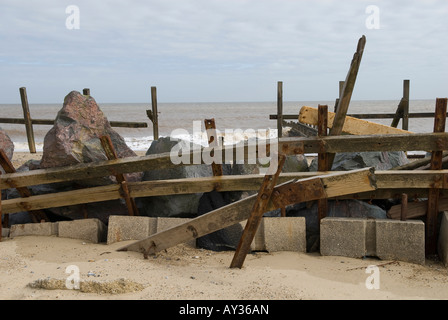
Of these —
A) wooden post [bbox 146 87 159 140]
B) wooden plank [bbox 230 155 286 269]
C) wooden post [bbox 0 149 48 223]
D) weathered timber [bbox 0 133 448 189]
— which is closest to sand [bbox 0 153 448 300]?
wooden plank [bbox 230 155 286 269]

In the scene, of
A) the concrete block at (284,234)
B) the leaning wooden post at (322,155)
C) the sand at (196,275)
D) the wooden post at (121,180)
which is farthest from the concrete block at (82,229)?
the leaning wooden post at (322,155)

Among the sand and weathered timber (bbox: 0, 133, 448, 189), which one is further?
weathered timber (bbox: 0, 133, 448, 189)

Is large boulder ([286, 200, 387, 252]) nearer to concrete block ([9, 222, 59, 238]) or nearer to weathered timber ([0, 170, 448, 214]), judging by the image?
weathered timber ([0, 170, 448, 214])

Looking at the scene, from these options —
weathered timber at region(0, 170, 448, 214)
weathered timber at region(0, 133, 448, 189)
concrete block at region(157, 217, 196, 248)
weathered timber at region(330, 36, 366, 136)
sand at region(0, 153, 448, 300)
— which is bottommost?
sand at region(0, 153, 448, 300)

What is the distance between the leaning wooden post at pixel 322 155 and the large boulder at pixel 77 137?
7.83 feet

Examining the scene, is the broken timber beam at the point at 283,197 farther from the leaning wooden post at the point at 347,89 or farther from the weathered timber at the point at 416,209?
the weathered timber at the point at 416,209

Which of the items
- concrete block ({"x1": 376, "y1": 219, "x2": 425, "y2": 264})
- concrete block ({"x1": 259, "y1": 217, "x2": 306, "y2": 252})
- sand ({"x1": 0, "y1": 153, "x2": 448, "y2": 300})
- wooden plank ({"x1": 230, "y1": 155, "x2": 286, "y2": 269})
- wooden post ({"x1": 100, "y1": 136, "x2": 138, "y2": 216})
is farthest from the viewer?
wooden post ({"x1": 100, "y1": 136, "x2": 138, "y2": 216})

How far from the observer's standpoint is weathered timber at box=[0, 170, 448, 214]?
4.74 meters

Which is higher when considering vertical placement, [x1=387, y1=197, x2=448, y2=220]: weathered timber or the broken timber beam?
the broken timber beam

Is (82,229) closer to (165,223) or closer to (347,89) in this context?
(165,223)

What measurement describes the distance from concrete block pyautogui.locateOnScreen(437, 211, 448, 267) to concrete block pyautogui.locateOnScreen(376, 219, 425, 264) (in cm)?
27

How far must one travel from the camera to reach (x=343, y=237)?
4.62 m
